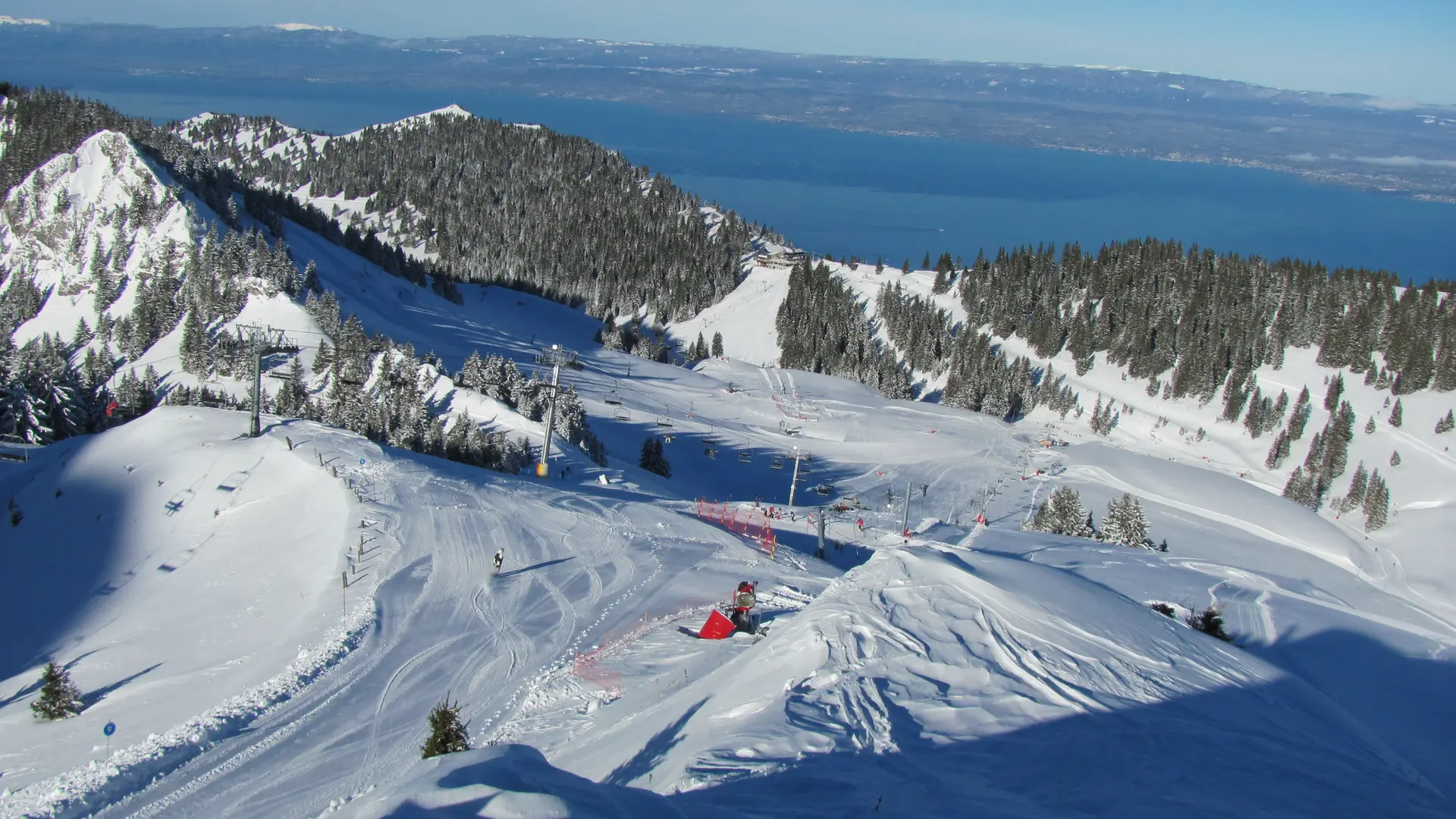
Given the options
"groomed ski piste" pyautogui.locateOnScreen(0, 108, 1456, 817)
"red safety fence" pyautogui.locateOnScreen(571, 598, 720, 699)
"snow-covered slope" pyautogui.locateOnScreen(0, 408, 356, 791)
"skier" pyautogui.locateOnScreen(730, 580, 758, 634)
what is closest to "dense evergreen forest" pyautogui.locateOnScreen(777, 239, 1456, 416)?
"groomed ski piste" pyautogui.locateOnScreen(0, 108, 1456, 817)

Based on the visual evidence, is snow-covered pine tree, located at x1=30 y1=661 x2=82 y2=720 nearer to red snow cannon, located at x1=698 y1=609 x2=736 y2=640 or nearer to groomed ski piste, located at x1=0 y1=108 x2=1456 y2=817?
groomed ski piste, located at x1=0 y1=108 x2=1456 y2=817

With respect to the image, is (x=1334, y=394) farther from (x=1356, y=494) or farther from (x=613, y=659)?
(x=613, y=659)

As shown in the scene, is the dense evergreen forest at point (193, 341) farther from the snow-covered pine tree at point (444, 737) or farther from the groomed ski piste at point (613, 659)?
the snow-covered pine tree at point (444, 737)

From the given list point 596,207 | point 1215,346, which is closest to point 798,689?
point 1215,346

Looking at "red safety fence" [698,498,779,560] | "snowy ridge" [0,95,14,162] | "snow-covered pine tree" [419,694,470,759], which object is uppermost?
"snowy ridge" [0,95,14,162]

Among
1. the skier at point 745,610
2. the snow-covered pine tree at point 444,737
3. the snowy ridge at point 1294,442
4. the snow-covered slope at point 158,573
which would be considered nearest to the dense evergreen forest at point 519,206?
the snowy ridge at point 1294,442

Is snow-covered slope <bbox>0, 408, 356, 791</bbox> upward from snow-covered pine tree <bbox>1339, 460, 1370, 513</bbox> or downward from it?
upward

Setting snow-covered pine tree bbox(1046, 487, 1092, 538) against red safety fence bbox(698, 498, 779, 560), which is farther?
snow-covered pine tree bbox(1046, 487, 1092, 538)
